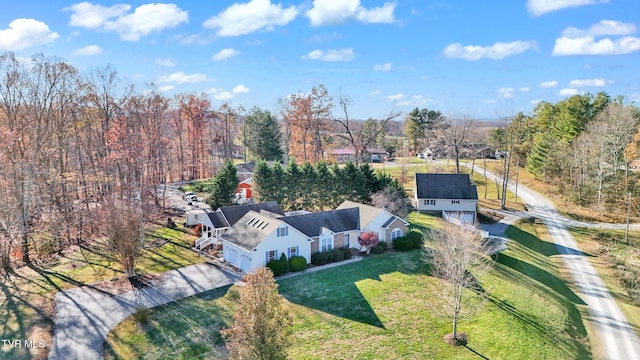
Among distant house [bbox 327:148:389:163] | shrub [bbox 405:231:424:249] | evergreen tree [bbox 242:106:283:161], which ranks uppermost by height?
evergreen tree [bbox 242:106:283:161]

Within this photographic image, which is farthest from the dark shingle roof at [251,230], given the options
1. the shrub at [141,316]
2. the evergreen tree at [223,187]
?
the evergreen tree at [223,187]

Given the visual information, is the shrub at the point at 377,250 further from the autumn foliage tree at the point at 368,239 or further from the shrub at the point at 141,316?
the shrub at the point at 141,316

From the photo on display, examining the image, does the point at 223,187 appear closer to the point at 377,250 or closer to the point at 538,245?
the point at 377,250

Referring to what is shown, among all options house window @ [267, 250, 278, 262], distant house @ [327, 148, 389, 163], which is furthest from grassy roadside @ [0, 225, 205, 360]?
distant house @ [327, 148, 389, 163]

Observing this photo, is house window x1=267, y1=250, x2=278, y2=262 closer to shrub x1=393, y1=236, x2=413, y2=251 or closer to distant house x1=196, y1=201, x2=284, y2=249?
distant house x1=196, y1=201, x2=284, y2=249

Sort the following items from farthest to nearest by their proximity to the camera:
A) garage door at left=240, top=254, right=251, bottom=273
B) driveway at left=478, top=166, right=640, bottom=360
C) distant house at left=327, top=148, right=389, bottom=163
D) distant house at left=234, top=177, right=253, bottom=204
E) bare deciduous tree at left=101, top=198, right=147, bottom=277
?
distant house at left=327, top=148, right=389, bottom=163, distant house at left=234, top=177, right=253, bottom=204, garage door at left=240, top=254, right=251, bottom=273, bare deciduous tree at left=101, top=198, right=147, bottom=277, driveway at left=478, top=166, right=640, bottom=360

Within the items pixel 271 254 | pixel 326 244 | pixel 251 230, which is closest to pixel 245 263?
pixel 271 254
